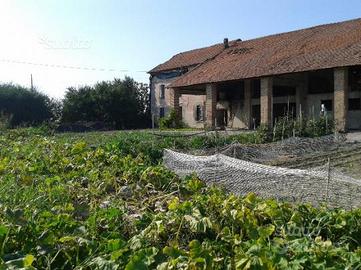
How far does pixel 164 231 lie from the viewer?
9.24 ft

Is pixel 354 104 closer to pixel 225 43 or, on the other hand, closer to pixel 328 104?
pixel 328 104

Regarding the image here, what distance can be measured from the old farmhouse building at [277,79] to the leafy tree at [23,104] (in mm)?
12056

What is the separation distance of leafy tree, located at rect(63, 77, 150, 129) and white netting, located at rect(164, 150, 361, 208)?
119 feet

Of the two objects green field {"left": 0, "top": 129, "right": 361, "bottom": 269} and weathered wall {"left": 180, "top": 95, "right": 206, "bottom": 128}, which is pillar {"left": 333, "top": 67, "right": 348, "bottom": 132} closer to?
weathered wall {"left": 180, "top": 95, "right": 206, "bottom": 128}

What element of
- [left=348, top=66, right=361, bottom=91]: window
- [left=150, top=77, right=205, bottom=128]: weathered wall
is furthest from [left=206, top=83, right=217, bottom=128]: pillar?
[left=348, top=66, right=361, bottom=91]: window

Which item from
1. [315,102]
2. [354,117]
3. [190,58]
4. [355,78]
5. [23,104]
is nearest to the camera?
[354,117]

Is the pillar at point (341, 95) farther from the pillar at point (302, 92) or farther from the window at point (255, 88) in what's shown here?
the window at point (255, 88)

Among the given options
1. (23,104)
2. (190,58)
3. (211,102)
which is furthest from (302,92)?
(23,104)

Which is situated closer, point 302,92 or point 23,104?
point 302,92

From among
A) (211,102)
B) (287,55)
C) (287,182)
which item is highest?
(287,55)

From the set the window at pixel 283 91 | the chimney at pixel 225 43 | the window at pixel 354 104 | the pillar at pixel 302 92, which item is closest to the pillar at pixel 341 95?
the window at pixel 354 104

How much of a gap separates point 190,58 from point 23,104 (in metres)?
14.4

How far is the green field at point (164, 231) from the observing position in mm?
2084

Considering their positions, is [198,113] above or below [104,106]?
below
